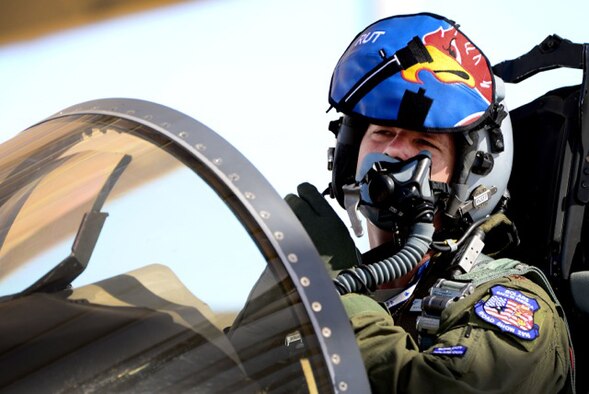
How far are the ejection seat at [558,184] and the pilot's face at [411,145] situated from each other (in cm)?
29

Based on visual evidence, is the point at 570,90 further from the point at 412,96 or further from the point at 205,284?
the point at 205,284

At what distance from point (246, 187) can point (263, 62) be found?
3317 millimetres

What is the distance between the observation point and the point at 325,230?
2633 mm

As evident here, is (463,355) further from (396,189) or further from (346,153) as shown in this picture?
(346,153)

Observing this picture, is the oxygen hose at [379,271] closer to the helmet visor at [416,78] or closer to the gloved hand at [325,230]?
the gloved hand at [325,230]

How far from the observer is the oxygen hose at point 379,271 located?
237 centimetres

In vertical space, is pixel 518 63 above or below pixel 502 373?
above

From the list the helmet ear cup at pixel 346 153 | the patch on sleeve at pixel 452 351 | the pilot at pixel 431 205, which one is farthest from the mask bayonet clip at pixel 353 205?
the patch on sleeve at pixel 452 351

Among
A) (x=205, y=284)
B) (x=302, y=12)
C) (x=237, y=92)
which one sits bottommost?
(x=205, y=284)

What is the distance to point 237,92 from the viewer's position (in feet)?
15.1

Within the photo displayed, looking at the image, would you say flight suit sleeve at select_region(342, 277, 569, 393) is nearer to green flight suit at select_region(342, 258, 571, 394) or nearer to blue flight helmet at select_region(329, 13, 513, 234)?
green flight suit at select_region(342, 258, 571, 394)

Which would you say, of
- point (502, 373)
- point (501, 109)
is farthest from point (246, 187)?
point (501, 109)

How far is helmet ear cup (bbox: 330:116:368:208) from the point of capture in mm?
2871

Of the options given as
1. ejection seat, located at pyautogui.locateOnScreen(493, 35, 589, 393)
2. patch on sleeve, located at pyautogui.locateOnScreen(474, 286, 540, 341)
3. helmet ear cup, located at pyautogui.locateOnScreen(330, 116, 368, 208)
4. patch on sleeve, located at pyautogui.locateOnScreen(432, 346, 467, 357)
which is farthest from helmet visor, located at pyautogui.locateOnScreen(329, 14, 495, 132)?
patch on sleeve, located at pyautogui.locateOnScreen(432, 346, 467, 357)
